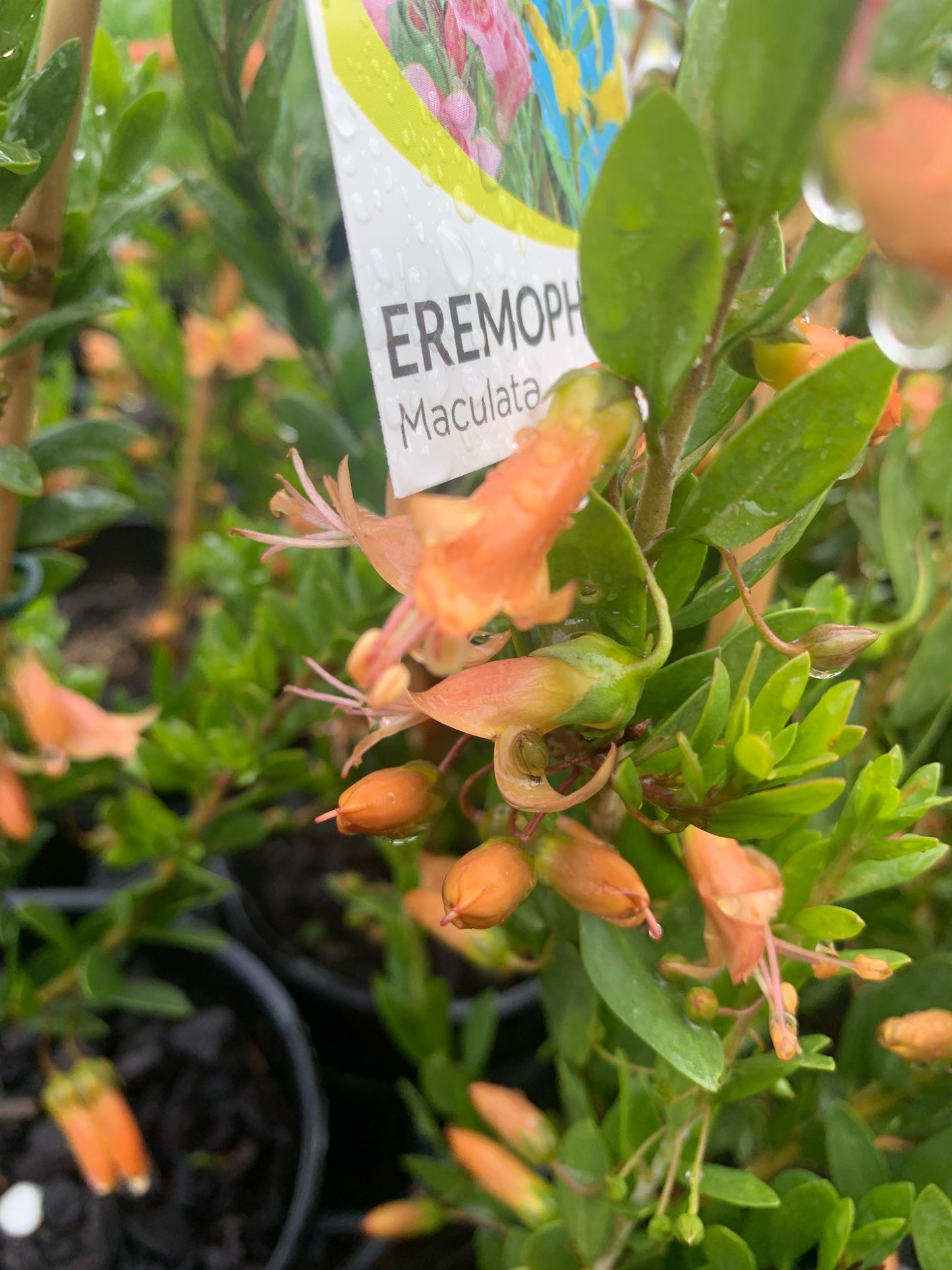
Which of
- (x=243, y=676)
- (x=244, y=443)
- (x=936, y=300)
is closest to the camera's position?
(x=936, y=300)

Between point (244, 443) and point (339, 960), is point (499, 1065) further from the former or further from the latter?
point (244, 443)

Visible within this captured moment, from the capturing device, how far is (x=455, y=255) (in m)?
0.35

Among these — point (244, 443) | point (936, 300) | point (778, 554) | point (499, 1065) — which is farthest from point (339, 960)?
point (936, 300)

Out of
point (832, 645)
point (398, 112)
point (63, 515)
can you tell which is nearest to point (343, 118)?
point (398, 112)

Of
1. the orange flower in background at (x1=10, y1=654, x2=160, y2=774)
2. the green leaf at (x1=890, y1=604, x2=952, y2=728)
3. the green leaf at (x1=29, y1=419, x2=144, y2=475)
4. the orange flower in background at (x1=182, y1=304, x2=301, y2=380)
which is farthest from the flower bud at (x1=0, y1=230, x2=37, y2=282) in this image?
the orange flower in background at (x1=182, y1=304, x2=301, y2=380)

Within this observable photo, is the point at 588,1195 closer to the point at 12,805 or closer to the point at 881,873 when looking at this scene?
the point at 881,873

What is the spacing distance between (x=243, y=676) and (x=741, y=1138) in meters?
0.41

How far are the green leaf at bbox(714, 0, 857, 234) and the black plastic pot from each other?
69cm

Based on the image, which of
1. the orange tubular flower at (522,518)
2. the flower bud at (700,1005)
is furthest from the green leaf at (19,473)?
the flower bud at (700,1005)

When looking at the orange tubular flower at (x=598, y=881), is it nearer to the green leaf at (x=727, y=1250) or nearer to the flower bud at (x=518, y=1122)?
the green leaf at (x=727, y=1250)

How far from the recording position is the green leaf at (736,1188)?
0.36 metres

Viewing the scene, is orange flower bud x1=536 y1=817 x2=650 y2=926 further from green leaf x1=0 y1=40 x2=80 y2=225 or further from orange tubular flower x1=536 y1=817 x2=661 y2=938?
green leaf x1=0 y1=40 x2=80 y2=225

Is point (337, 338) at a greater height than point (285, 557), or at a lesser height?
greater

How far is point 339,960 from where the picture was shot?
976 mm
